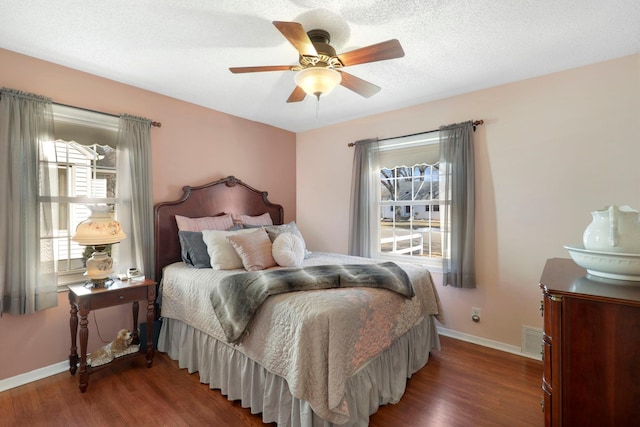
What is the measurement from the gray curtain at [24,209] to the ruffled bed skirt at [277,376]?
3.18ft

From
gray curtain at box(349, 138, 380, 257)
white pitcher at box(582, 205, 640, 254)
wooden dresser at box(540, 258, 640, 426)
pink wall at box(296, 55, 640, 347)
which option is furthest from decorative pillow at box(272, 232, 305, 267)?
white pitcher at box(582, 205, 640, 254)

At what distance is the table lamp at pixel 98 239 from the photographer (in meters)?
2.13

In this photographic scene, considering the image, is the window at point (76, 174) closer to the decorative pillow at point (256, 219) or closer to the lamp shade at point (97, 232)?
the lamp shade at point (97, 232)

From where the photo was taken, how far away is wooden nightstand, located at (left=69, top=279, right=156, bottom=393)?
2.06 metres

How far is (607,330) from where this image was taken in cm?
92

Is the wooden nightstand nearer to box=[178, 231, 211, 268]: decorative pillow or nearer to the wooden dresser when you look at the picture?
box=[178, 231, 211, 268]: decorative pillow

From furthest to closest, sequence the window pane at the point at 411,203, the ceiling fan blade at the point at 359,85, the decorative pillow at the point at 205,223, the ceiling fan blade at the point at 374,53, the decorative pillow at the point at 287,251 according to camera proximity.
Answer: the window pane at the point at 411,203
the decorative pillow at the point at 205,223
the decorative pillow at the point at 287,251
the ceiling fan blade at the point at 359,85
the ceiling fan blade at the point at 374,53

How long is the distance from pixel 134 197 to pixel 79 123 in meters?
0.74

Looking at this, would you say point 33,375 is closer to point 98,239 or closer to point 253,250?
point 98,239

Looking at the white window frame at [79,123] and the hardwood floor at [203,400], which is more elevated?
the white window frame at [79,123]

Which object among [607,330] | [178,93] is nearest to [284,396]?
[607,330]

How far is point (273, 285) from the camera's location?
182 cm

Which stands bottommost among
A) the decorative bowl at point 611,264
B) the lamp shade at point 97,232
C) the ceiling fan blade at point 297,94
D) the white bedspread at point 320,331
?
the white bedspread at point 320,331

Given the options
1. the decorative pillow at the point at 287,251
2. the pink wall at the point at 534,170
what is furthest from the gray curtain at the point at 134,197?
the pink wall at the point at 534,170
